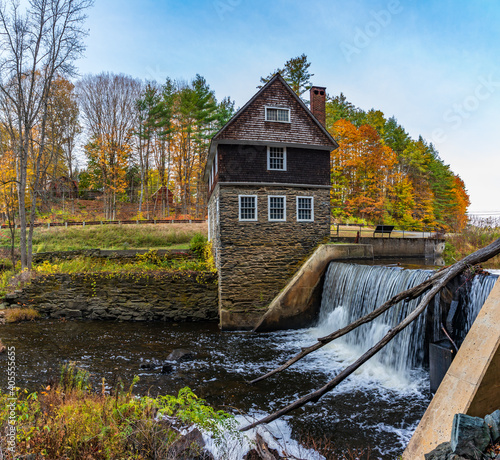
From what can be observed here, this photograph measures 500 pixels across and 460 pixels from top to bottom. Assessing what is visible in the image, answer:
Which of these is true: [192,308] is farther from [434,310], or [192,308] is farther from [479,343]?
[479,343]

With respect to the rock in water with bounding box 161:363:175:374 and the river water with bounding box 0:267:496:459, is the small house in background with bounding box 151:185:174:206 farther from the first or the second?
the rock in water with bounding box 161:363:175:374

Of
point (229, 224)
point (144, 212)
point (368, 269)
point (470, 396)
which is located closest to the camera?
point (470, 396)

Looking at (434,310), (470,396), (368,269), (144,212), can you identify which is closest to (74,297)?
(368,269)

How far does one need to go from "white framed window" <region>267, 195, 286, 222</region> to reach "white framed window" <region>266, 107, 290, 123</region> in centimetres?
374

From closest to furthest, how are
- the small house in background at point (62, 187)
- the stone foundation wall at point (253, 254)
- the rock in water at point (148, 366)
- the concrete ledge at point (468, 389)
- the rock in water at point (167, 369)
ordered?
1. the concrete ledge at point (468, 389)
2. the rock in water at point (167, 369)
3. the rock in water at point (148, 366)
4. the stone foundation wall at point (253, 254)
5. the small house in background at point (62, 187)

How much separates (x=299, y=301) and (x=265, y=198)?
16.5 feet

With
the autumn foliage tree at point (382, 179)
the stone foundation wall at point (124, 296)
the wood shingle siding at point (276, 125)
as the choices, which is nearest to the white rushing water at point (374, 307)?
the stone foundation wall at point (124, 296)

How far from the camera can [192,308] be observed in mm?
15742

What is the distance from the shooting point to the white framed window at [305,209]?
15.7m

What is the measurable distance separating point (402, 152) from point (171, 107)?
2881 cm

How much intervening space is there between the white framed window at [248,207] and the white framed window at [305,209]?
7.32 feet

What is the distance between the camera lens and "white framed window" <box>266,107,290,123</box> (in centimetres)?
1535

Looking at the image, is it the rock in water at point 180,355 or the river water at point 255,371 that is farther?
the rock in water at point 180,355

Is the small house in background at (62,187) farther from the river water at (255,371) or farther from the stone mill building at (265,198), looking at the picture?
the stone mill building at (265,198)
